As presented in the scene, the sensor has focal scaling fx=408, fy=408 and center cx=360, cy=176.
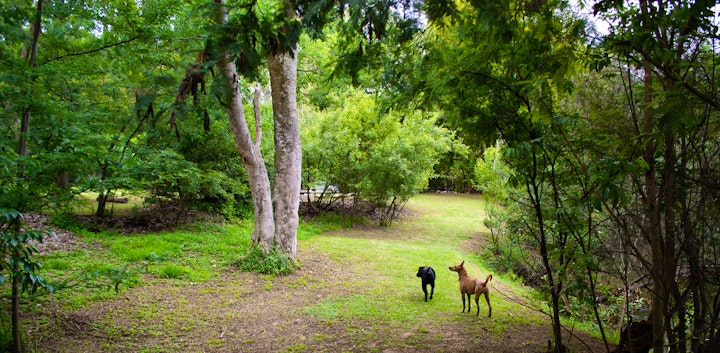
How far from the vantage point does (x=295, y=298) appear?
6.18 meters

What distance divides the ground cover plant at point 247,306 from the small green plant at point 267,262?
0.41ft

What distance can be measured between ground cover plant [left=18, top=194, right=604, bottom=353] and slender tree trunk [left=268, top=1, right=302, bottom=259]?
85 centimetres

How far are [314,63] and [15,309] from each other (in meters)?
11.8

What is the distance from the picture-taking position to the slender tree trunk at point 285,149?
7133mm

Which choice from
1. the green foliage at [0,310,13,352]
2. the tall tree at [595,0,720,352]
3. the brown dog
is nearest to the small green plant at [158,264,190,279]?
the green foliage at [0,310,13,352]

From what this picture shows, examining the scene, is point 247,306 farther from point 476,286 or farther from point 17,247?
point 17,247

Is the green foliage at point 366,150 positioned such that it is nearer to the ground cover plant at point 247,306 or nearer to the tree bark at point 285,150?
the ground cover plant at point 247,306

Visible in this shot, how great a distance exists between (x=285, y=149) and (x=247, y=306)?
2.83 meters

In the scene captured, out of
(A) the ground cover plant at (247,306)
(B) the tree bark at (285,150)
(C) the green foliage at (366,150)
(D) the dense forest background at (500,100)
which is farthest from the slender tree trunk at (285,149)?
(C) the green foliage at (366,150)

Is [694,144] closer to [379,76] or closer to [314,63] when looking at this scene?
[379,76]

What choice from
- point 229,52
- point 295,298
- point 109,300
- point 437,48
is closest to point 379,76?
point 437,48

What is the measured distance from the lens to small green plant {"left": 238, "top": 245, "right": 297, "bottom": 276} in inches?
285

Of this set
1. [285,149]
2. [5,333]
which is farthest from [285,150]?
[5,333]

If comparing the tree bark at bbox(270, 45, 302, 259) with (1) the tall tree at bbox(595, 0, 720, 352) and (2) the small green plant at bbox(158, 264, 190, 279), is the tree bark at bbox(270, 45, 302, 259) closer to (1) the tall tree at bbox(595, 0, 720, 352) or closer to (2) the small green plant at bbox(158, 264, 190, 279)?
(2) the small green plant at bbox(158, 264, 190, 279)
